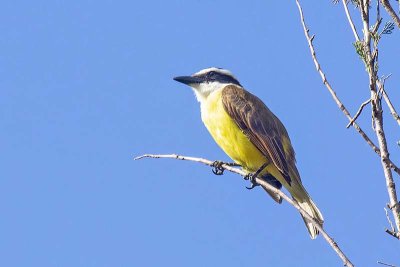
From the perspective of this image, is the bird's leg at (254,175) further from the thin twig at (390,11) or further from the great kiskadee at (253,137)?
the thin twig at (390,11)

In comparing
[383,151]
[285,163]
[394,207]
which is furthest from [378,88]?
[285,163]

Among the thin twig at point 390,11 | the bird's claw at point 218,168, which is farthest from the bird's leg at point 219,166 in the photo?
the thin twig at point 390,11

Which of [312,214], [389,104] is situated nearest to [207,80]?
[312,214]

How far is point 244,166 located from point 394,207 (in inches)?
135

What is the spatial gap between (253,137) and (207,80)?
3.89 ft

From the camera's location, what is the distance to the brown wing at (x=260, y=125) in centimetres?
666

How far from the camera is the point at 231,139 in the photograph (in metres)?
6.74

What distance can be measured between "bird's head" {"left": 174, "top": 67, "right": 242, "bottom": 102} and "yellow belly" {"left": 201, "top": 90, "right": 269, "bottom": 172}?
0.47 metres

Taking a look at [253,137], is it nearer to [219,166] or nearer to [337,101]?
[219,166]

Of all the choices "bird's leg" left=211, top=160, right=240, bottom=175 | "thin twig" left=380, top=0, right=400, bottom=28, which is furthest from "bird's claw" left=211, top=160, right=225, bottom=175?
"thin twig" left=380, top=0, right=400, bottom=28

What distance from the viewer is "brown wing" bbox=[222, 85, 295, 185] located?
262 inches

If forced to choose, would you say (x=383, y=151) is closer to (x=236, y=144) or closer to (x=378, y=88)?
(x=378, y=88)

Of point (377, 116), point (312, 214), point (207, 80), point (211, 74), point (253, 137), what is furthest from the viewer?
point (211, 74)

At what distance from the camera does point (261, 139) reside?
673 centimetres
